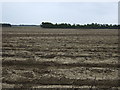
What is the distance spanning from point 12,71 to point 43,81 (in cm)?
185

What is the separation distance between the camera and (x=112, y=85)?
7336 mm

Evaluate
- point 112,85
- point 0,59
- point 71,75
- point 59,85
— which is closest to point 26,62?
point 0,59

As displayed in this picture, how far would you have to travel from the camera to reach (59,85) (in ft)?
23.6

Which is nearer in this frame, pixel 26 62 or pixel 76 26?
pixel 26 62

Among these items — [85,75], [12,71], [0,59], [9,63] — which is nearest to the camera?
[85,75]

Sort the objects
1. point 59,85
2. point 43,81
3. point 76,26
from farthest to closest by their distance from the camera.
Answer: point 76,26
point 43,81
point 59,85

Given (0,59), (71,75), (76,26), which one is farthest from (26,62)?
(76,26)

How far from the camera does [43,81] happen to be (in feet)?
25.1

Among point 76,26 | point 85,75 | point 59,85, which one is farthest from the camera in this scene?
point 76,26

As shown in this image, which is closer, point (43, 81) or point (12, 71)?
point (43, 81)

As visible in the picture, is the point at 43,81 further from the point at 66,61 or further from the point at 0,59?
the point at 0,59

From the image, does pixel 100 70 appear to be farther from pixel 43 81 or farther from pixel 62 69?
pixel 43 81

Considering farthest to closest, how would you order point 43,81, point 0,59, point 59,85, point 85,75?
1. point 0,59
2. point 85,75
3. point 43,81
4. point 59,85

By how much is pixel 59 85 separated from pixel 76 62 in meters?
3.70
